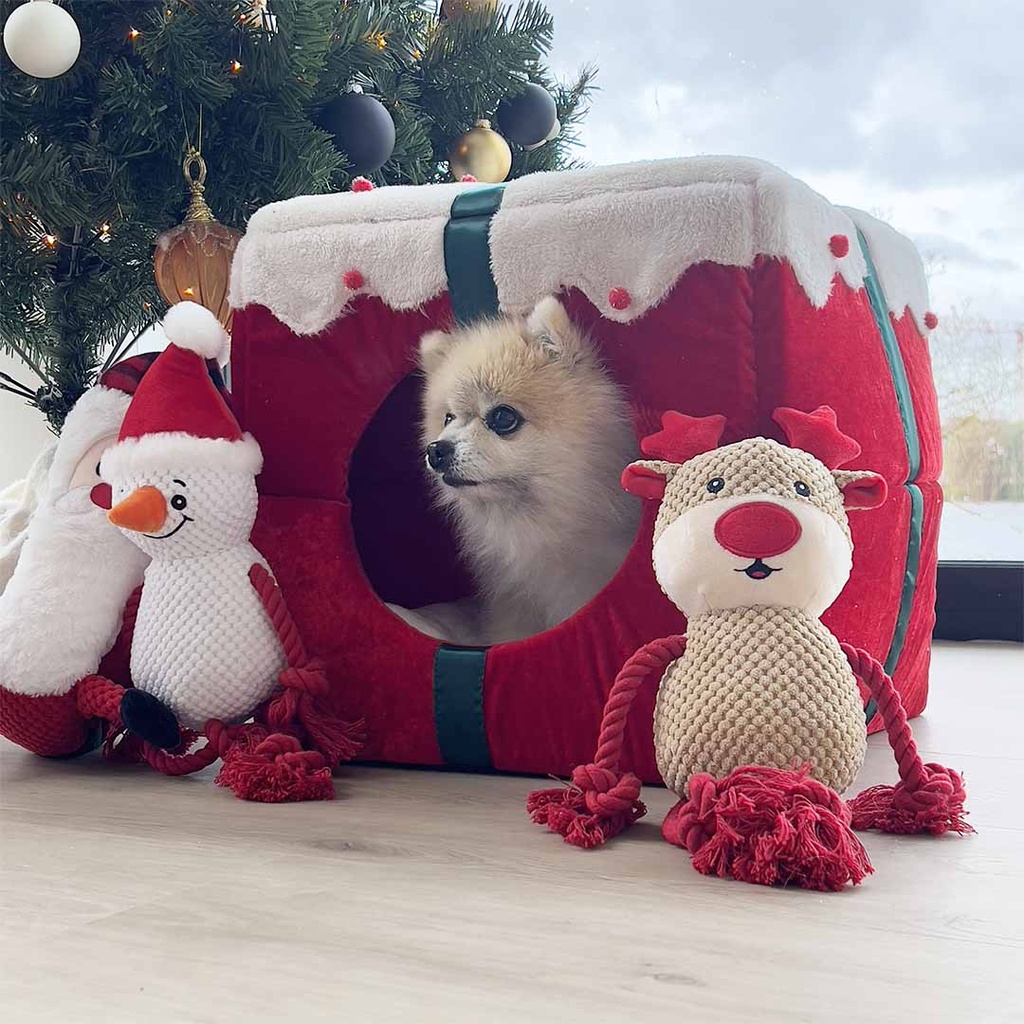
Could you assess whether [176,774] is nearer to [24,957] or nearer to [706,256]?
[24,957]

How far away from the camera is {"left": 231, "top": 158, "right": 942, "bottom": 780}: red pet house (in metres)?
1.22

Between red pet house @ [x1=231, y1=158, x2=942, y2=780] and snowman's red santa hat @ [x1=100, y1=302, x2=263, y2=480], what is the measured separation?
0.08 meters

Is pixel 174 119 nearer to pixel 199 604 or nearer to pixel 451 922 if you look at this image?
pixel 199 604

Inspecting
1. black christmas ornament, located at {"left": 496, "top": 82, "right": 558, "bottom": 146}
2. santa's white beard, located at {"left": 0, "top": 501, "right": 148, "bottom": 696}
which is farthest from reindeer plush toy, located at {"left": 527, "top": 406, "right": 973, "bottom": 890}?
black christmas ornament, located at {"left": 496, "top": 82, "right": 558, "bottom": 146}

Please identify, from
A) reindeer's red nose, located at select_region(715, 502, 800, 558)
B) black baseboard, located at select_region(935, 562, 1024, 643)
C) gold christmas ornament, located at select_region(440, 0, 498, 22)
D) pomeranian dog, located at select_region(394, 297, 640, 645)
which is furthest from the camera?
black baseboard, located at select_region(935, 562, 1024, 643)

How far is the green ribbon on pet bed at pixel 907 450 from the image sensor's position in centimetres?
143

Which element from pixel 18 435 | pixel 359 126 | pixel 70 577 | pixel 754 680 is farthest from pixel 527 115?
pixel 18 435

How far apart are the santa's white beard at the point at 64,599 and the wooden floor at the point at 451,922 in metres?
0.15

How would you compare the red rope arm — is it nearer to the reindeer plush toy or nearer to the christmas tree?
the reindeer plush toy

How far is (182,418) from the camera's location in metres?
1.33

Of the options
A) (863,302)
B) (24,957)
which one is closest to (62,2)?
(863,302)

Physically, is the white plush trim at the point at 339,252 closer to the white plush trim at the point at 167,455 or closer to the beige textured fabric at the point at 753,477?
the white plush trim at the point at 167,455

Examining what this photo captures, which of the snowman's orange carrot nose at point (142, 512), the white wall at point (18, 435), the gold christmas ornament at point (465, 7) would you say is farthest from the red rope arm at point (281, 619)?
the white wall at point (18, 435)

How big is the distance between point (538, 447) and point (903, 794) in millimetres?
508
